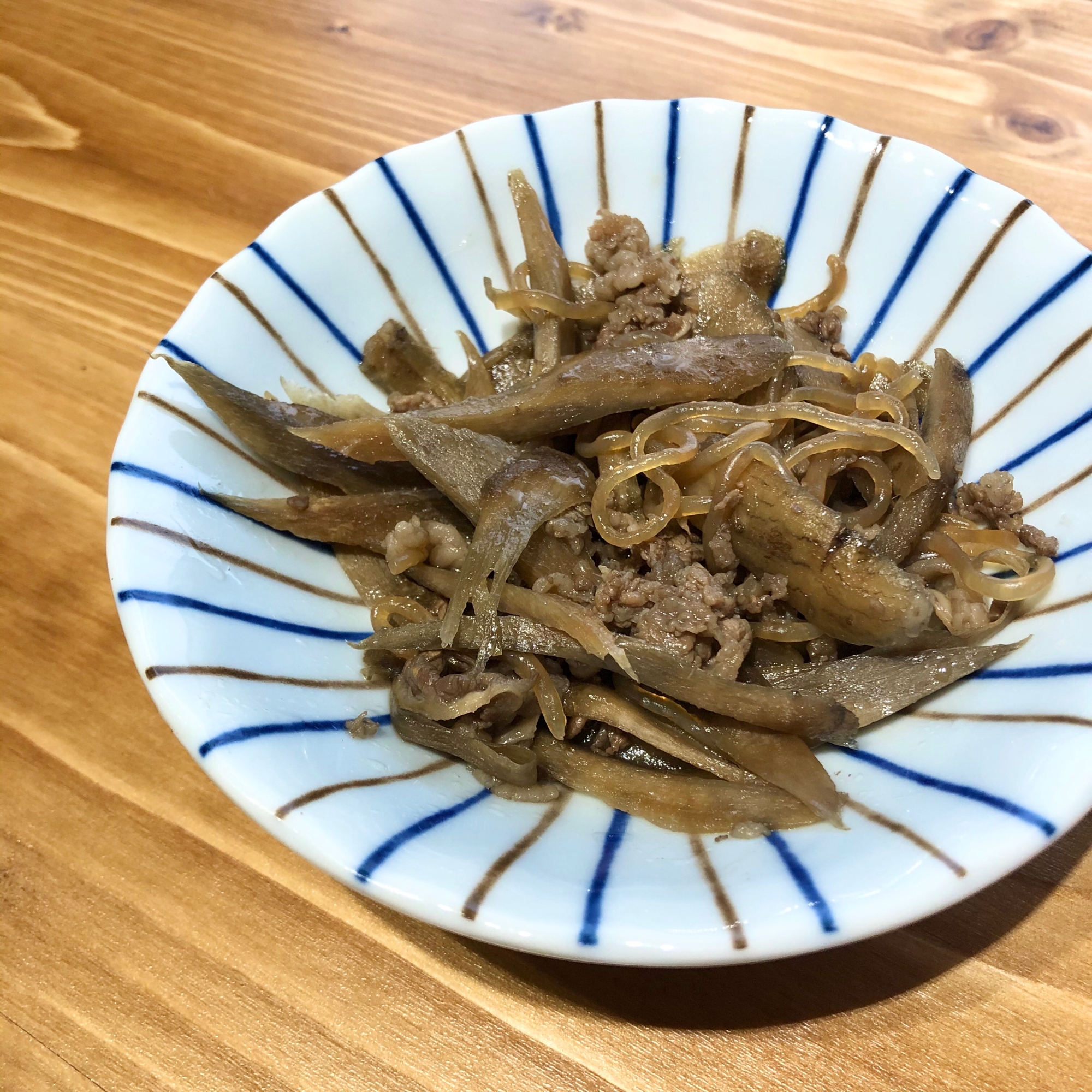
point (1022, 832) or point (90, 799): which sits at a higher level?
point (1022, 832)

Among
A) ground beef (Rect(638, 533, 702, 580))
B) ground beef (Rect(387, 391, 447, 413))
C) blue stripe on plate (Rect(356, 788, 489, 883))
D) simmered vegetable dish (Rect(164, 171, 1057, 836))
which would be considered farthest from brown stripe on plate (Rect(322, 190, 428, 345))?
blue stripe on plate (Rect(356, 788, 489, 883))

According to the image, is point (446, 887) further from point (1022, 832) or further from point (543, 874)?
point (1022, 832)

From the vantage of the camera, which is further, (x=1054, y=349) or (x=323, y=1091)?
(x=1054, y=349)

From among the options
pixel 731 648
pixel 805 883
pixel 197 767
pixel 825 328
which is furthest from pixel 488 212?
pixel 805 883

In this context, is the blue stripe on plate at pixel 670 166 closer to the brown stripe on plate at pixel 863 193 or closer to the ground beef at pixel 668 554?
the brown stripe on plate at pixel 863 193

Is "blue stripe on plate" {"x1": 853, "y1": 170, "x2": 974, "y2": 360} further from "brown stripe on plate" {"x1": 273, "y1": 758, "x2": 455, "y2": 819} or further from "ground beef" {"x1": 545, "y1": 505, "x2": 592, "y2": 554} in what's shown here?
"brown stripe on plate" {"x1": 273, "y1": 758, "x2": 455, "y2": 819}

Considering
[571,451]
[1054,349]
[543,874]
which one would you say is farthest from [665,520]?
[1054,349]
